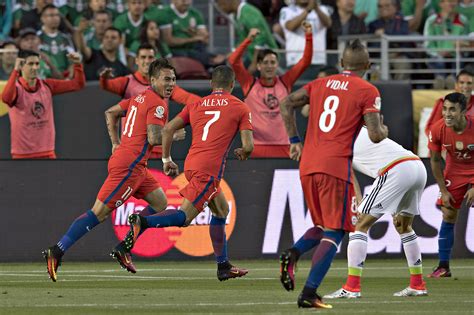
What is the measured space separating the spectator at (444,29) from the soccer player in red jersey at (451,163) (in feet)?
22.1

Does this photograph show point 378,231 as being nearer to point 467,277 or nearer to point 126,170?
point 467,277

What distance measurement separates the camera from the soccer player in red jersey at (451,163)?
13617 mm

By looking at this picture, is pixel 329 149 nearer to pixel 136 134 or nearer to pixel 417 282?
pixel 417 282

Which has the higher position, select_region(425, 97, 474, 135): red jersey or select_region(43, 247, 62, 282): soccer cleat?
select_region(425, 97, 474, 135): red jersey

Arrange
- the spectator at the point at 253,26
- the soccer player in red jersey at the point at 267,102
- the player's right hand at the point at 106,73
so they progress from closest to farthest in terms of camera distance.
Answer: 1. the player's right hand at the point at 106,73
2. the soccer player in red jersey at the point at 267,102
3. the spectator at the point at 253,26

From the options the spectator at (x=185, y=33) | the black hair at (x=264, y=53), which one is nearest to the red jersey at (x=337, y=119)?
the black hair at (x=264, y=53)

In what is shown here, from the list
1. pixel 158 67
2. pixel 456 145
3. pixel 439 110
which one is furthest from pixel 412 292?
pixel 439 110

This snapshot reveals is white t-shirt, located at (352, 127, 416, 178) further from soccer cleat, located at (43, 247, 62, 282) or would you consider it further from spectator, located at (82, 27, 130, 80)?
spectator, located at (82, 27, 130, 80)

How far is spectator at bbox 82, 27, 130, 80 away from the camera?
61.0 feet

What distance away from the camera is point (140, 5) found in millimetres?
19516

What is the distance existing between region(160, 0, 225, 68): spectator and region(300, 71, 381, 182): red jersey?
33.0ft

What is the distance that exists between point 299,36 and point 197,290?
910cm

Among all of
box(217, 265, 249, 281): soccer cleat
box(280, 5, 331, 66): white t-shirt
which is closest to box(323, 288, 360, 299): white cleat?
box(217, 265, 249, 281): soccer cleat

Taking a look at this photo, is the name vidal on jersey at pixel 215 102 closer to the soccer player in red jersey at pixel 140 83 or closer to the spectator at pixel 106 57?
the soccer player in red jersey at pixel 140 83
